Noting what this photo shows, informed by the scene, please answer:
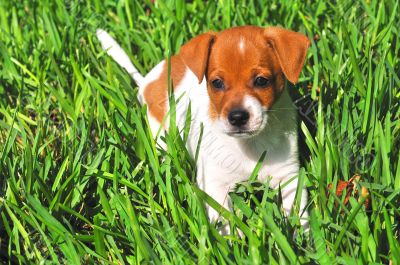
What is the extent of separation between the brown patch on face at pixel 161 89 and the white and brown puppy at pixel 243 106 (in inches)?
13.4

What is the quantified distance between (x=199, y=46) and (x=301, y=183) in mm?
989

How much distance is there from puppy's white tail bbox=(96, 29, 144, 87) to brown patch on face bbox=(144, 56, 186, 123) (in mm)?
301

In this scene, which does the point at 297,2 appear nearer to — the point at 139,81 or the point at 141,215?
the point at 139,81

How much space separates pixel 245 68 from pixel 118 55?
1745mm

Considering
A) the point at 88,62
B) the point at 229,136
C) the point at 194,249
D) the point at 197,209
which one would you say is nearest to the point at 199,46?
the point at 229,136

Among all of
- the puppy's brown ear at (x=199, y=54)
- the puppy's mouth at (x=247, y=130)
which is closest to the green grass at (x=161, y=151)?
the puppy's mouth at (x=247, y=130)

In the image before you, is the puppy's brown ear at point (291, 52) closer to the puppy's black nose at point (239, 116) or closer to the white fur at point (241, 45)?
the white fur at point (241, 45)

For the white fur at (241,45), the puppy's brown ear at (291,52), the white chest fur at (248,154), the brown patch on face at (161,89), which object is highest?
the white fur at (241,45)

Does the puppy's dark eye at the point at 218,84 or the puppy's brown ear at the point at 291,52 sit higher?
the puppy's brown ear at the point at 291,52

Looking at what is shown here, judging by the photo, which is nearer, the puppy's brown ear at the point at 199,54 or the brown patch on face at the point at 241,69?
the brown patch on face at the point at 241,69

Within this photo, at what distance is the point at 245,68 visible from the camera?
3.64 meters

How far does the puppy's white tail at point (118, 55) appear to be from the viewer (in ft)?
16.7

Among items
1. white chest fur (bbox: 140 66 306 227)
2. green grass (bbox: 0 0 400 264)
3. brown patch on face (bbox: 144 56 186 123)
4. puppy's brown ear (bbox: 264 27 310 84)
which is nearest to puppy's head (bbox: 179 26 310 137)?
puppy's brown ear (bbox: 264 27 310 84)

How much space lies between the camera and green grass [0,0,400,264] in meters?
3.15
